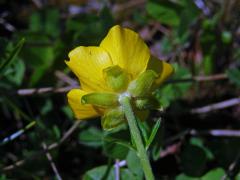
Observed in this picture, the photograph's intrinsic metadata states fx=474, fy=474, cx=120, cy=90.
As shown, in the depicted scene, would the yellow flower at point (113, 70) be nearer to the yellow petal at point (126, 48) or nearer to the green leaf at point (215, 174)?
the yellow petal at point (126, 48)

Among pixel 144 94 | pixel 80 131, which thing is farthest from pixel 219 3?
pixel 144 94

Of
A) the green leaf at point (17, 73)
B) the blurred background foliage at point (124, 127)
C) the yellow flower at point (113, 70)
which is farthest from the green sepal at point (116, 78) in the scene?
the green leaf at point (17, 73)

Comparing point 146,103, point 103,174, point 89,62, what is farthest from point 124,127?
point 89,62

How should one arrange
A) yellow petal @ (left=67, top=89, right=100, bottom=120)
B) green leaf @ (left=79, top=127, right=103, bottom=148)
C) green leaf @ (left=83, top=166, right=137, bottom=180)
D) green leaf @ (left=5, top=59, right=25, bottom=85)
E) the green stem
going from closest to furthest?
the green stem → yellow petal @ (left=67, top=89, right=100, bottom=120) → green leaf @ (left=83, top=166, right=137, bottom=180) → green leaf @ (left=79, top=127, right=103, bottom=148) → green leaf @ (left=5, top=59, right=25, bottom=85)

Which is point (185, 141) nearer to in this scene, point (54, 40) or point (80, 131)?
point (80, 131)

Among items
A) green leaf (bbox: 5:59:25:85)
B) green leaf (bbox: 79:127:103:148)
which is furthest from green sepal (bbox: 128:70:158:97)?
green leaf (bbox: 5:59:25:85)

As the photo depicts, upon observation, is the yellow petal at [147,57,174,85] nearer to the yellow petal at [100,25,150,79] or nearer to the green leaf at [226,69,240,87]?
the yellow petal at [100,25,150,79]
